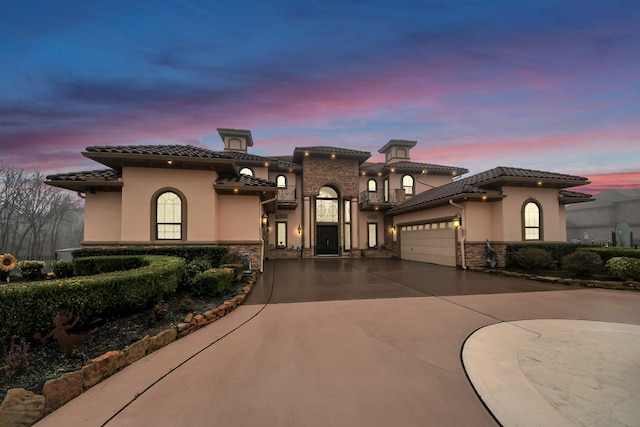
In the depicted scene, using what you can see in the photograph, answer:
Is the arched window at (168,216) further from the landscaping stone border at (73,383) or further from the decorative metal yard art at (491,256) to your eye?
the decorative metal yard art at (491,256)

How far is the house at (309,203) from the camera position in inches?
370

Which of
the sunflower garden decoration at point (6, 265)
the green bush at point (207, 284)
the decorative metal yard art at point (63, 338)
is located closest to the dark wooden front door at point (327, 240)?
the green bush at point (207, 284)

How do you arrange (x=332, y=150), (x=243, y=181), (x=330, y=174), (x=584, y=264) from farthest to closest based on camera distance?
(x=330, y=174) → (x=332, y=150) → (x=243, y=181) → (x=584, y=264)

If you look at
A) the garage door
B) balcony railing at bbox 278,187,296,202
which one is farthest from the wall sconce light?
balcony railing at bbox 278,187,296,202

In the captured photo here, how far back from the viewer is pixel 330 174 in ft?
62.1

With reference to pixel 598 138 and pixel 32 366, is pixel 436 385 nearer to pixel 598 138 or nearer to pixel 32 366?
pixel 32 366

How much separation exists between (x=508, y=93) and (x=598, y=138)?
641cm

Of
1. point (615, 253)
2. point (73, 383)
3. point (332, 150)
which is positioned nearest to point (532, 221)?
point (615, 253)

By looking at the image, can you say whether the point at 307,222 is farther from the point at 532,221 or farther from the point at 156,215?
the point at 532,221

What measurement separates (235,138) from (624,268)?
71.5ft

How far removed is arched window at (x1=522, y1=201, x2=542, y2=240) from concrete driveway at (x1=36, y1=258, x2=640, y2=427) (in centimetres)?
631

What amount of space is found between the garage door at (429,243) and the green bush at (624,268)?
17.4 ft

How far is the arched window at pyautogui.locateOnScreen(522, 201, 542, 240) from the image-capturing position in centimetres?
1219

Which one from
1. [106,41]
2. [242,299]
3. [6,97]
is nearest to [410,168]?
[242,299]
